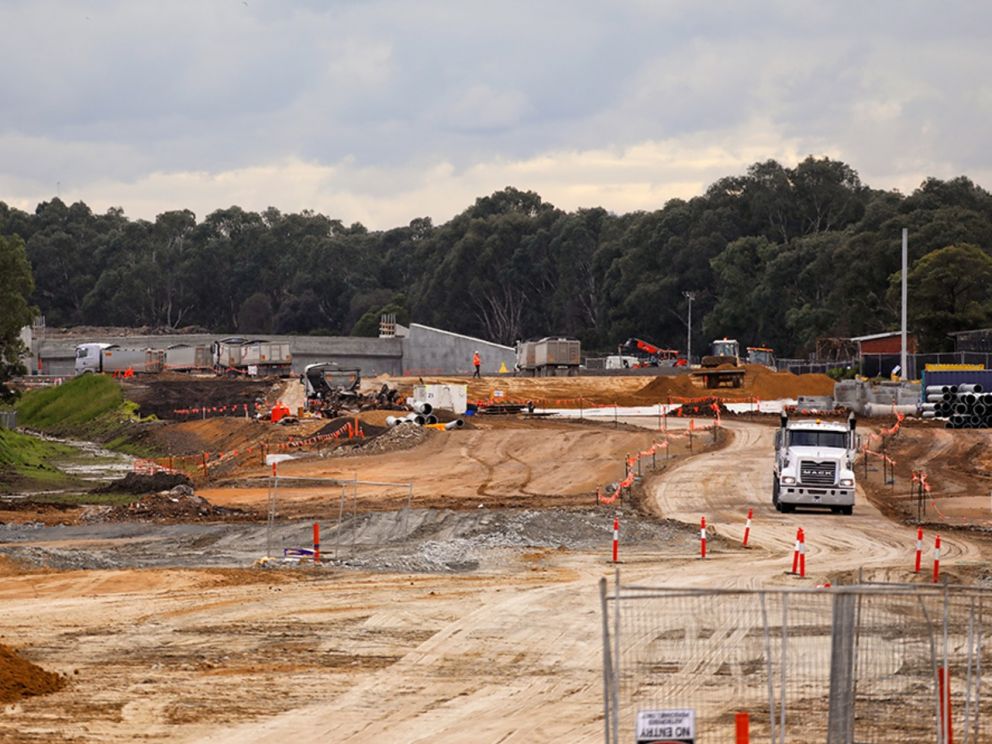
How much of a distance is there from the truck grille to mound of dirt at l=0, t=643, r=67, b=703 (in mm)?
23908

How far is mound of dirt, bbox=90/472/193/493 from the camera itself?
51.2 metres

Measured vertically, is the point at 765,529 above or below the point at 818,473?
below

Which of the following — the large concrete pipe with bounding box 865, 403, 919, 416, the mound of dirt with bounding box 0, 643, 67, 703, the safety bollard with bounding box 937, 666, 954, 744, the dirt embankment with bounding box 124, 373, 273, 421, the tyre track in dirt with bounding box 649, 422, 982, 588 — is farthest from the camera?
the dirt embankment with bounding box 124, 373, 273, 421

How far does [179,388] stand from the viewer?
104 m

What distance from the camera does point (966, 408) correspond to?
220 feet

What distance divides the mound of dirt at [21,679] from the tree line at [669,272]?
3736 inches

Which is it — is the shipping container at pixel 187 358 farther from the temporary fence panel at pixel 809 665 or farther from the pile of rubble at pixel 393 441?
the temporary fence panel at pixel 809 665

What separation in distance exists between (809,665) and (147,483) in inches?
1399

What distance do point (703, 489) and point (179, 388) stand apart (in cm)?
6467

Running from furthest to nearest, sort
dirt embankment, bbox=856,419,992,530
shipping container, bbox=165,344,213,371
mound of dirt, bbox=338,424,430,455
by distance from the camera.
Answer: shipping container, bbox=165,344,213,371 < mound of dirt, bbox=338,424,430,455 < dirt embankment, bbox=856,419,992,530

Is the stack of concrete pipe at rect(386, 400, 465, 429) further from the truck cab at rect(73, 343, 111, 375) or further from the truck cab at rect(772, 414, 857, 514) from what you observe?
the truck cab at rect(73, 343, 111, 375)

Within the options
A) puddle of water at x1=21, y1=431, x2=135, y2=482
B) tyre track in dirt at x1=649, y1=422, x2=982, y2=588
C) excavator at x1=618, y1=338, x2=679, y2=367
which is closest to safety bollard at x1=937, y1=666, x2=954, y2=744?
tyre track in dirt at x1=649, y1=422, x2=982, y2=588

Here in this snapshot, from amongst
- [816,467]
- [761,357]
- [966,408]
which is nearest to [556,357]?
[761,357]

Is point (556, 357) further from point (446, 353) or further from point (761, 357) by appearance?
point (446, 353)
